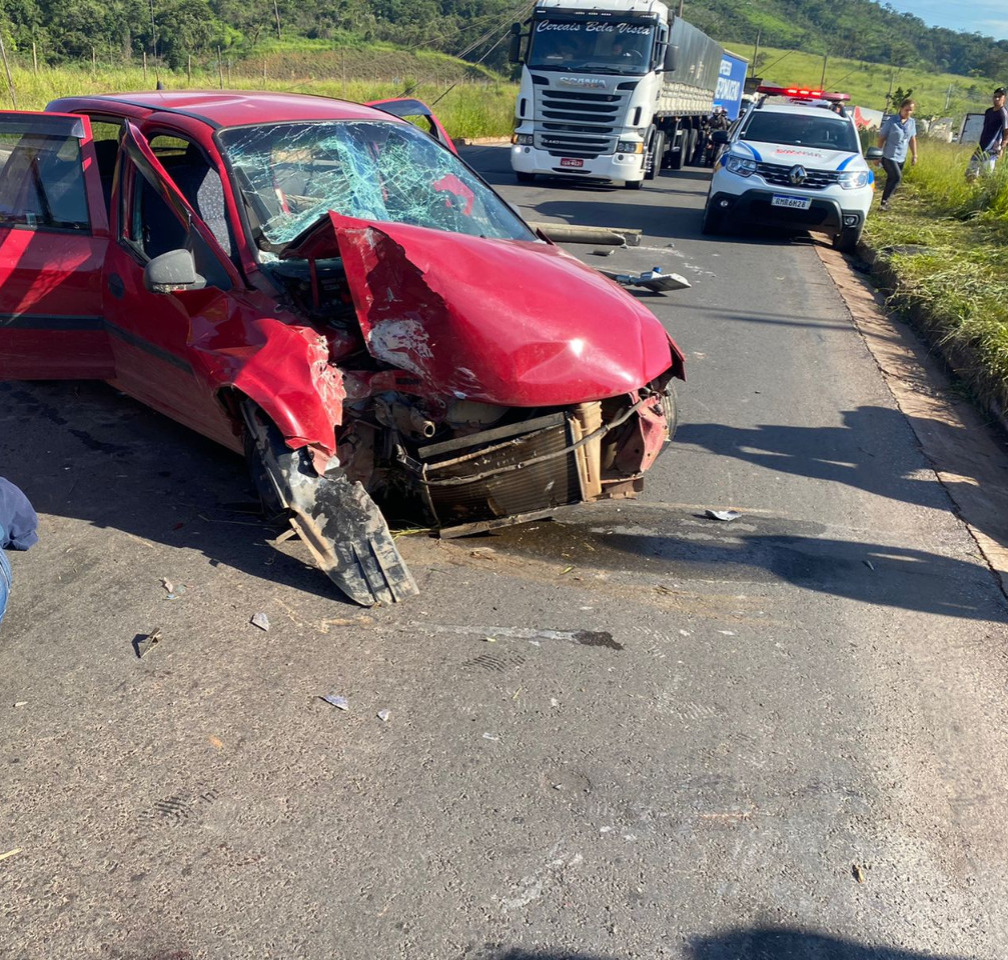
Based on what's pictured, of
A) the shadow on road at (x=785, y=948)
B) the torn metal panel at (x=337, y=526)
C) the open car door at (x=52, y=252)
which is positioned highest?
the open car door at (x=52, y=252)

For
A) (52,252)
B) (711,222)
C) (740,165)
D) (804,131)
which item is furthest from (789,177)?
(52,252)

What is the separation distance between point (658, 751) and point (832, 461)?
3.16 meters

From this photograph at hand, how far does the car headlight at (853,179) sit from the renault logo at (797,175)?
0.48 meters

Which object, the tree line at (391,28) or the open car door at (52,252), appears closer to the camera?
the open car door at (52,252)

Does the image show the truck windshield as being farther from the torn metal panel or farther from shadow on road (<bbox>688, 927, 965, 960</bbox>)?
shadow on road (<bbox>688, 927, 965, 960</bbox>)

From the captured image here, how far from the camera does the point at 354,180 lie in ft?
15.5

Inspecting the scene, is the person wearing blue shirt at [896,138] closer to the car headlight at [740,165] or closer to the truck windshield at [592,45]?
the car headlight at [740,165]

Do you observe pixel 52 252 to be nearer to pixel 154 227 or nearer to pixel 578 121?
pixel 154 227

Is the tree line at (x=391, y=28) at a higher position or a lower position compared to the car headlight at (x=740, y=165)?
lower

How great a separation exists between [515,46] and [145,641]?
1535 centimetres

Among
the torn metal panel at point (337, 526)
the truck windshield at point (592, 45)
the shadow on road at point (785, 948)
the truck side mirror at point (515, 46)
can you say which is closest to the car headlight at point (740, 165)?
the truck windshield at point (592, 45)

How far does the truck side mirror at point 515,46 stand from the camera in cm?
1616

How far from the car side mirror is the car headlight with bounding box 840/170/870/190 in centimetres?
1043

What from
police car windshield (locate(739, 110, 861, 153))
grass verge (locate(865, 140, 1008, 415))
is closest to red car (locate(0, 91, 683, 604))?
grass verge (locate(865, 140, 1008, 415))
